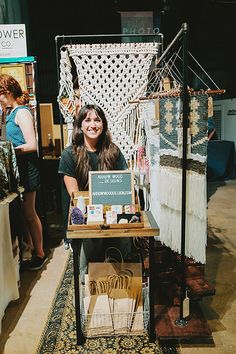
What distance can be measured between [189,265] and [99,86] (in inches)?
67.0

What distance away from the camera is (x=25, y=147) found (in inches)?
104

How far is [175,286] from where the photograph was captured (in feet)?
7.43

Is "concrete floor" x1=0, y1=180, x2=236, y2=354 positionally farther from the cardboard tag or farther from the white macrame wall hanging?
the white macrame wall hanging

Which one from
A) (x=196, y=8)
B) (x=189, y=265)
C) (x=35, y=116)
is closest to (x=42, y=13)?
(x=196, y=8)

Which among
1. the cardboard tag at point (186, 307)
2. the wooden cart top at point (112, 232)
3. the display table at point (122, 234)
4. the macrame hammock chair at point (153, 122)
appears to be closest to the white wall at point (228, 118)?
the macrame hammock chair at point (153, 122)

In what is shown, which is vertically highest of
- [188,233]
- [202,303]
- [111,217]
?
[111,217]

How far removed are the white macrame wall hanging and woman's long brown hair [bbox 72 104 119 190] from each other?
2.34 feet

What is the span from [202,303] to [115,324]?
736mm

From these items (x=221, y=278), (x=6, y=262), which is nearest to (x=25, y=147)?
(x=6, y=262)

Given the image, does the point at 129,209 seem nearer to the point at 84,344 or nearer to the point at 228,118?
the point at 84,344

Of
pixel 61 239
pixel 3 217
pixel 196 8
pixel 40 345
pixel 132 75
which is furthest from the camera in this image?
pixel 196 8

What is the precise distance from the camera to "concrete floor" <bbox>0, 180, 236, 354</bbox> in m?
1.97

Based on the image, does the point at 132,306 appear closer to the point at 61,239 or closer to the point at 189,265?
the point at 189,265

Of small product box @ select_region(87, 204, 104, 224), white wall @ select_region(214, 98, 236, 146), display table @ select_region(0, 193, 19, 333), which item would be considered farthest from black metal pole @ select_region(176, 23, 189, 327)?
white wall @ select_region(214, 98, 236, 146)
